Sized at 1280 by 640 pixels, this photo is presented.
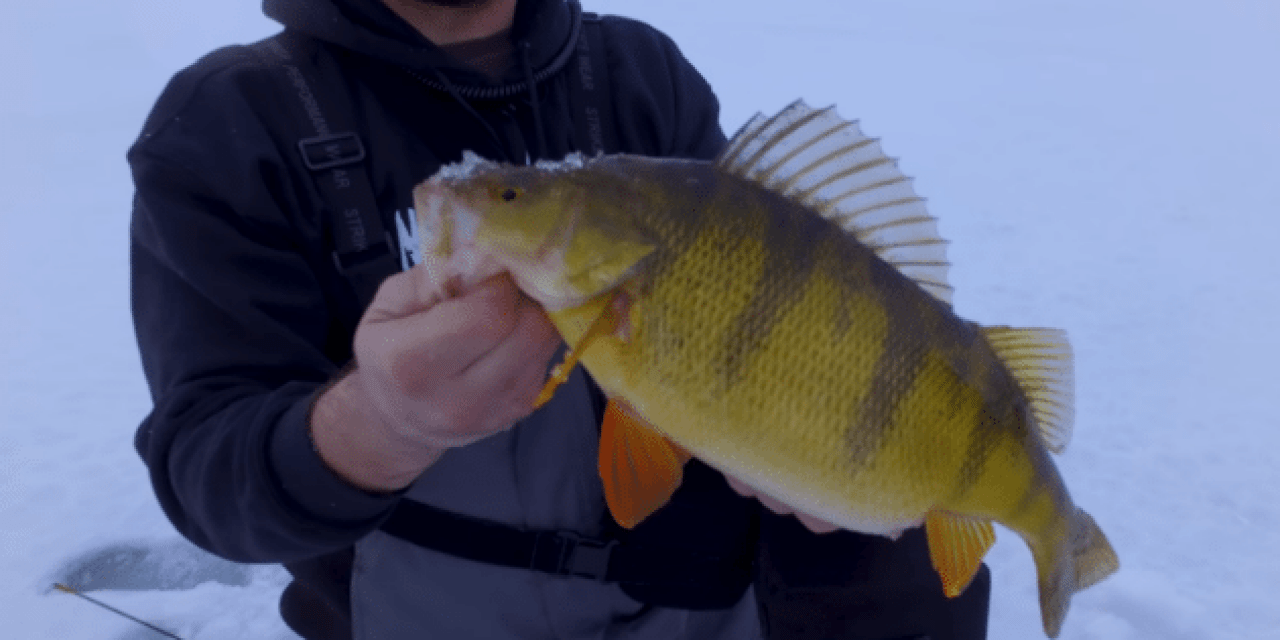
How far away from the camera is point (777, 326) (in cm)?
104

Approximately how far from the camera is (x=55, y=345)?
3.71 m

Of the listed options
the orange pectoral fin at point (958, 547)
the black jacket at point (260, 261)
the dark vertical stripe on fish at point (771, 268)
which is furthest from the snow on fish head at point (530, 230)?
the orange pectoral fin at point (958, 547)

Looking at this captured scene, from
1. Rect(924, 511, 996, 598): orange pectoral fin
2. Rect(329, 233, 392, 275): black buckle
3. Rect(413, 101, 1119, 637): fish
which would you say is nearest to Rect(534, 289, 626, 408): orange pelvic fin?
Rect(413, 101, 1119, 637): fish

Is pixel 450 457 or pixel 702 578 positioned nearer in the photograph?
pixel 450 457

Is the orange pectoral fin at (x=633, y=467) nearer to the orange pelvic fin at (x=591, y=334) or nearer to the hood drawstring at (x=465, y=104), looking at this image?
the orange pelvic fin at (x=591, y=334)

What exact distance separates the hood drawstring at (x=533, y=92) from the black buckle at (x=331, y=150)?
12.5 inches

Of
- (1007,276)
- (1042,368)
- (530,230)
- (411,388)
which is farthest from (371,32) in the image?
(1007,276)

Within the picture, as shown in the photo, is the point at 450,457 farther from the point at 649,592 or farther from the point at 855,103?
the point at 855,103

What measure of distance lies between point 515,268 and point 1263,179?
22.3ft

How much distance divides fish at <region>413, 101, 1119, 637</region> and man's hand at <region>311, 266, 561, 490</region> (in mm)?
38

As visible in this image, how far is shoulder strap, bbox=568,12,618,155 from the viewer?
1.58 m

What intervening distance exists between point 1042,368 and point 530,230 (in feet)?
2.57

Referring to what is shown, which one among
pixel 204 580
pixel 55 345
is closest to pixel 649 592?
pixel 204 580

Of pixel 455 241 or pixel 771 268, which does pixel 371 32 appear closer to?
pixel 455 241
